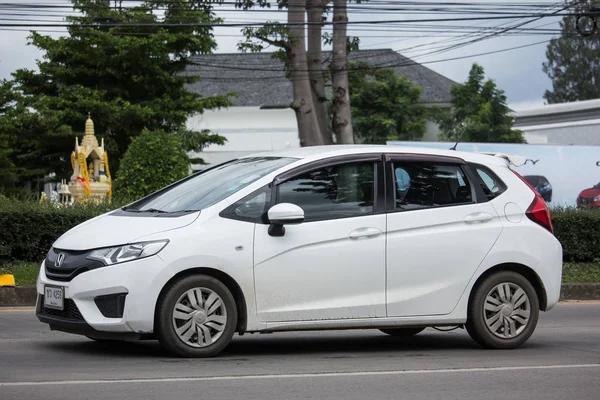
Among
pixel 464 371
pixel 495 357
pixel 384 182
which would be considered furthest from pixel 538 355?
pixel 384 182

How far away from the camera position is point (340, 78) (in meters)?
25.4

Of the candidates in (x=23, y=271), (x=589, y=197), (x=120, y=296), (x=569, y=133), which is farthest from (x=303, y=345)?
(x=569, y=133)

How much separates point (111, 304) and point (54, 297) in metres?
0.55

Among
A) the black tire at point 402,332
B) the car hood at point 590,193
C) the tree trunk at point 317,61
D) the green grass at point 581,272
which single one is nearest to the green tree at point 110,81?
the tree trunk at point 317,61

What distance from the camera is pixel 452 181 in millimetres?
8711

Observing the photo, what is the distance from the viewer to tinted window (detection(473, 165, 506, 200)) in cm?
876

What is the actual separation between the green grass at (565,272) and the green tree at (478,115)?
87.2 ft

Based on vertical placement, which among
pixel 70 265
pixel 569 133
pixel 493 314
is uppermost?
pixel 569 133

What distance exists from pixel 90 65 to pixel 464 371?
37650mm

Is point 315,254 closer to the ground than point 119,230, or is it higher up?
closer to the ground

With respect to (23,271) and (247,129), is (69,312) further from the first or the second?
(247,129)

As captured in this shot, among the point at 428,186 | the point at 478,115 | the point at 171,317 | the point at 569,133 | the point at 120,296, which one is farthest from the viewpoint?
the point at 478,115

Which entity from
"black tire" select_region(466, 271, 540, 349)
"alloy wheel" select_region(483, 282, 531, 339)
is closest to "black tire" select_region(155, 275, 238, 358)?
"black tire" select_region(466, 271, 540, 349)

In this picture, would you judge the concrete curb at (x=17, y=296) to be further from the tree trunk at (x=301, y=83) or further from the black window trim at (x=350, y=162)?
the tree trunk at (x=301, y=83)
